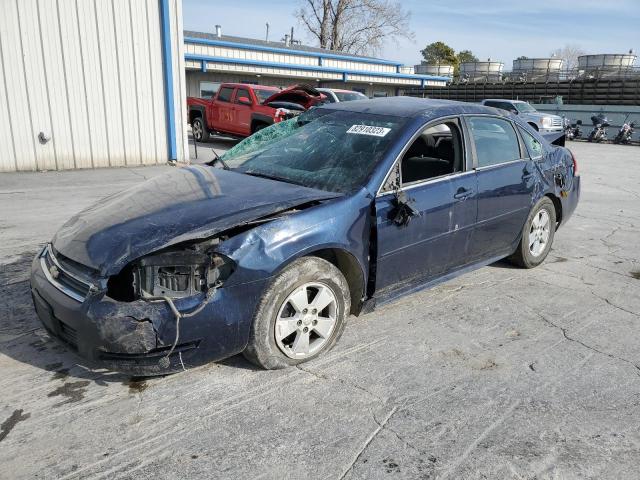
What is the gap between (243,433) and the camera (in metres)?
2.60

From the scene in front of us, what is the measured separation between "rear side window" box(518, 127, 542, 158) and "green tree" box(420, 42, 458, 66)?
203ft

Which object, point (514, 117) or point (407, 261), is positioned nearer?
point (407, 261)

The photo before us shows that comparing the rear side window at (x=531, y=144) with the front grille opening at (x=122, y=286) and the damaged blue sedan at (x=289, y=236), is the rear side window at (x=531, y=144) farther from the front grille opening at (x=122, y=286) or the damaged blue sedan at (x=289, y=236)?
the front grille opening at (x=122, y=286)

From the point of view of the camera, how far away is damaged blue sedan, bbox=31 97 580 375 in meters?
2.75

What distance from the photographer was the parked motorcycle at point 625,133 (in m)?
21.7

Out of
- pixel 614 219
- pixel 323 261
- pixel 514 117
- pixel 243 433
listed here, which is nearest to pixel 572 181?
pixel 514 117

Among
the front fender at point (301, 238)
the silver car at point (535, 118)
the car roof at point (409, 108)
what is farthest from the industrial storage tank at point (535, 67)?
the front fender at point (301, 238)

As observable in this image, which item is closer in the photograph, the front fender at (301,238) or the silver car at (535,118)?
the front fender at (301,238)

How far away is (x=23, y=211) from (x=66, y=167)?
3.89 meters

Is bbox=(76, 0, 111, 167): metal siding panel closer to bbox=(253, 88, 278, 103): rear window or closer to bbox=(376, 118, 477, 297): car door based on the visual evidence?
bbox=(253, 88, 278, 103): rear window

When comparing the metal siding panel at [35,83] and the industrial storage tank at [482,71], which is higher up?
the industrial storage tank at [482,71]

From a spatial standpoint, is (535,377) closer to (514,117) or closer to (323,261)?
(323,261)

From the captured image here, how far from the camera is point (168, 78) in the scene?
37.0ft

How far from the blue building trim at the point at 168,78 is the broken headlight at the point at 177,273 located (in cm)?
Answer: 946
